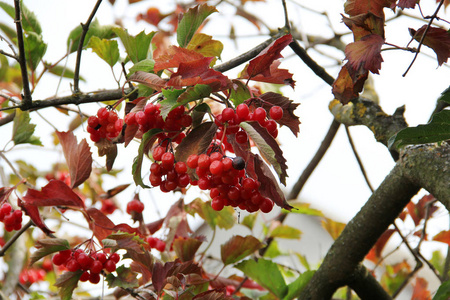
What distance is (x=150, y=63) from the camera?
1.11m

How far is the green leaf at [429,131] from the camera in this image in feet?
3.14

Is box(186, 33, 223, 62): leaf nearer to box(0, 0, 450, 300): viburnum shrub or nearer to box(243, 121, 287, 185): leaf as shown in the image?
box(0, 0, 450, 300): viburnum shrub

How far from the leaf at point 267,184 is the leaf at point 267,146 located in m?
0.03

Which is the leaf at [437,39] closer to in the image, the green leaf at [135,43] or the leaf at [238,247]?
the green leaf at [135,43]

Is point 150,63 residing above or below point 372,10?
below

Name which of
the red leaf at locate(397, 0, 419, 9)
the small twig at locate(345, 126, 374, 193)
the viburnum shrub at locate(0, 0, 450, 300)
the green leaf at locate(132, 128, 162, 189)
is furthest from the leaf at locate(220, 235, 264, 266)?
the red leaf at locate(397, 0, 419, 9)

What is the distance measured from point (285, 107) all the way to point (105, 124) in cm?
46

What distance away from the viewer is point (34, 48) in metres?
1.52

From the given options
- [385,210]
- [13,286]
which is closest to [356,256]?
[385,210]

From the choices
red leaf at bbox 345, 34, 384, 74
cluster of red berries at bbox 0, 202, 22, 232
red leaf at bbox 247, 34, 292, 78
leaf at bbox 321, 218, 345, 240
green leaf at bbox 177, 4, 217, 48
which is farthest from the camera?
leaf at bbox 321, 218, 345, 240

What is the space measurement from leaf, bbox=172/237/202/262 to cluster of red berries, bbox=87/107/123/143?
0.51 m

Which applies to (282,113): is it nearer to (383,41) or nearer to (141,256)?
(383,41)

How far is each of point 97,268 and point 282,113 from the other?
27.7 inches

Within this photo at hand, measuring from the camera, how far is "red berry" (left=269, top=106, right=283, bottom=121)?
977 mm
